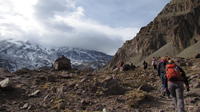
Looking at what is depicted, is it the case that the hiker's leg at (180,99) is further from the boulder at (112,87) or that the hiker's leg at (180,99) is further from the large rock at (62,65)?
the large rock at (62,65)

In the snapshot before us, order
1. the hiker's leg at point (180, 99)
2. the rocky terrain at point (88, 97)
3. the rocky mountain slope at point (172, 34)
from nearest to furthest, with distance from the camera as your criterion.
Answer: the hiker's leg at point (180, 99)
the rocky terrain at point (88, 97)
the rocky mountain slope at point (172, 34)

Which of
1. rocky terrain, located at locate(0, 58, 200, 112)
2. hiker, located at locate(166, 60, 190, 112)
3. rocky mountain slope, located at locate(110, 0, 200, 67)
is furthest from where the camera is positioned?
rocky mountain slope, located at locate(110, 0, 200, 67)

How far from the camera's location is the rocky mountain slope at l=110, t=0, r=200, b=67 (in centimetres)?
16625

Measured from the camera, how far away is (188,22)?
6895 inches

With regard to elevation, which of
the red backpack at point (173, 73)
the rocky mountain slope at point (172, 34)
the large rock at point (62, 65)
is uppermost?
the rocky mountain slope at point (172, 34)

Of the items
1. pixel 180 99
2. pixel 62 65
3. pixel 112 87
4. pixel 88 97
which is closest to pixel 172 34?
pixel 62 65

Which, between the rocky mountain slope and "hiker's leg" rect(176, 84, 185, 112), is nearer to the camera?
"hiker's leg" rect(176, 84, 185, 112)

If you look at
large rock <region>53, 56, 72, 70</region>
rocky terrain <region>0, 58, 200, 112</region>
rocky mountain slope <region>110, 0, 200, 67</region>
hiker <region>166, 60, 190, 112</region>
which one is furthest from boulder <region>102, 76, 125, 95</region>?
rocky mountain slope <region>110, 0, 200, 67</region>

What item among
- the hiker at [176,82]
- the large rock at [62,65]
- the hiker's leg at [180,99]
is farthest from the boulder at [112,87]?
the large rock at [62,65]

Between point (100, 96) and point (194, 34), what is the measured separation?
15647 cm

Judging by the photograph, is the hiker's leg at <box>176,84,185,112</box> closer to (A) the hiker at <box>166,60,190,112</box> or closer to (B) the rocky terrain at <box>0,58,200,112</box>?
(A) the hiker at <box>166,60,190,112</box>

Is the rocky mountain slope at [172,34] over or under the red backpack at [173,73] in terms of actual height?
over

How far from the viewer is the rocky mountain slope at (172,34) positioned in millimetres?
166250

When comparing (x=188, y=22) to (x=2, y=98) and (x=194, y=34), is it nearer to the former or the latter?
(x=194, y=34)
